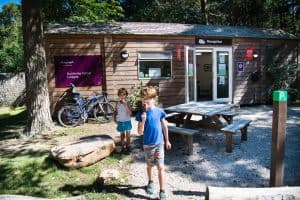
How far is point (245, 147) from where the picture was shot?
19.7ft

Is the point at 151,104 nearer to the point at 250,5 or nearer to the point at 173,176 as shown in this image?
the point at 173,176

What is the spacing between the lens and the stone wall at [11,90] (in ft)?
46.2

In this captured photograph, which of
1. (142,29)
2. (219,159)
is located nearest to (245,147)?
(219,159)

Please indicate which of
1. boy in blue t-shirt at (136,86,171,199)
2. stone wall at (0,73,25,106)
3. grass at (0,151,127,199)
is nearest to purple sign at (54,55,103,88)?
grass at (0,151,127,199)

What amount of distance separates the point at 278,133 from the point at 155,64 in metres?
6.43

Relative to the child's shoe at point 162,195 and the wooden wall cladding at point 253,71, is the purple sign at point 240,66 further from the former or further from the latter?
the child's shoe at point 162,195

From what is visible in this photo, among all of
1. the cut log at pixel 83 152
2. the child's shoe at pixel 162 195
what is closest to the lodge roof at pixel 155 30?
the cut log at pixel 83 152

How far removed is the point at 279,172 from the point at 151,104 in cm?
184

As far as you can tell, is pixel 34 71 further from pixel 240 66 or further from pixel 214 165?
pixel 240 66

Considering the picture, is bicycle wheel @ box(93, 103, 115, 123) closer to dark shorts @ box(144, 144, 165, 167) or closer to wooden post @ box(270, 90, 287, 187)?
dark shorts @ box(144, 144, 165, 167)

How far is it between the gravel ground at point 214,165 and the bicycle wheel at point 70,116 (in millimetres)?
2149

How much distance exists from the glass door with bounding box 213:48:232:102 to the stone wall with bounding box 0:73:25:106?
913cm

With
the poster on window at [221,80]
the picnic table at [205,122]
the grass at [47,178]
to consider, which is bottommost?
the grass at [47,178]

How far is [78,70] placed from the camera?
901 cm
